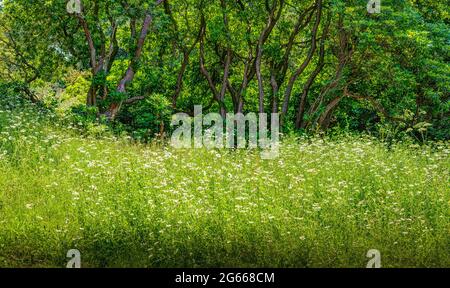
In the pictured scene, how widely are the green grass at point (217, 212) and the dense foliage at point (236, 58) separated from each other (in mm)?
5183

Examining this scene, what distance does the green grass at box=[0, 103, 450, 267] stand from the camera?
775cm

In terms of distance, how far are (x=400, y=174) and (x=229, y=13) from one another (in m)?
12.0

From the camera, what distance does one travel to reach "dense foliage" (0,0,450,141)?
55.2 feet

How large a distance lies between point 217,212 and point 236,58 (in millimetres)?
15135

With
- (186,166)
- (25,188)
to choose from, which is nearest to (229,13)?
(186,166)

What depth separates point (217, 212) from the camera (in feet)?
28.1

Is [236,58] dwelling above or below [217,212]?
above

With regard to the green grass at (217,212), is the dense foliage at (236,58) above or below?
above

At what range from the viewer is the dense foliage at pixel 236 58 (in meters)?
16.8

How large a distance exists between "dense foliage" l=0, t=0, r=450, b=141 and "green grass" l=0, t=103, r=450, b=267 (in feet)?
17.0

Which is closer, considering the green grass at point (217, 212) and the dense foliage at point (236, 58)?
the green grass at point (217, 212)

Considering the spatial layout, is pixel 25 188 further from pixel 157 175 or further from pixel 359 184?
pixel 359 184

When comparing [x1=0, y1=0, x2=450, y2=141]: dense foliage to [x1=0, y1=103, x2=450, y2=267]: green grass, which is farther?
[x1=0, y1=0, x2=450, y2=141]: dense foliage

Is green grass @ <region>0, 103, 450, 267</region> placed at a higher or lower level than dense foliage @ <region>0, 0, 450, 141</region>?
lower
